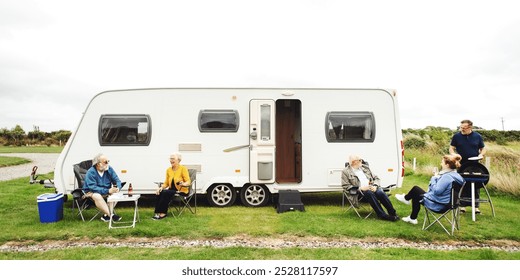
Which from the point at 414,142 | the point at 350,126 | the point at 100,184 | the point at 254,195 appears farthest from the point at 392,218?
the point at 414,142

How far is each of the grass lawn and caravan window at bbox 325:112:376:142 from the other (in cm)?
137

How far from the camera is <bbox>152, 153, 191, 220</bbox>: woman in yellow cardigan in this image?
19.1 ft

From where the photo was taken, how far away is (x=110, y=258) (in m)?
4.17

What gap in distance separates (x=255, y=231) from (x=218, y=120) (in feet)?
8.09

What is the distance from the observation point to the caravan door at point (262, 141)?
674 cm

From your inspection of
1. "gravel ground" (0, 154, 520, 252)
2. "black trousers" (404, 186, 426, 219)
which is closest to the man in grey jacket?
"black trousers" (404, 186, 426, 219)

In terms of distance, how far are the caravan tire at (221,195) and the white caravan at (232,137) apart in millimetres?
19

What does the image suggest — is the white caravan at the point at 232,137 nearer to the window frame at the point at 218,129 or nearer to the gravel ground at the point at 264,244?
the window frame at the point at 218,129

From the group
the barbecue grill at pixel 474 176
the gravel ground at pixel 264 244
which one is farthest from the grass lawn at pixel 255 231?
the barbecue grill at pixel 474 176

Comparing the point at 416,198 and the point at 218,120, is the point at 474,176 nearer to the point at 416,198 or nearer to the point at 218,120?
the point at 416,198

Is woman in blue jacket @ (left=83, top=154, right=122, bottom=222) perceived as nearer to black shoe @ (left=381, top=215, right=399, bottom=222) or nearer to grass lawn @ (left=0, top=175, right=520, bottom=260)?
grass lawn @ (left=0, top=175, right=520, bottom=260)

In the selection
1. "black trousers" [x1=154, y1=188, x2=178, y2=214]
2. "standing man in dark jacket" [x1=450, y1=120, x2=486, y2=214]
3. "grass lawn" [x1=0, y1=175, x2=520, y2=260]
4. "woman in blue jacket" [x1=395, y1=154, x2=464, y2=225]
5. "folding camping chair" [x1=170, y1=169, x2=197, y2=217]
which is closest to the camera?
"grass lawn" [x1=0, y1=175, x2=520, y2=260]

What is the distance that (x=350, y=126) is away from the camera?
6.92 meters
